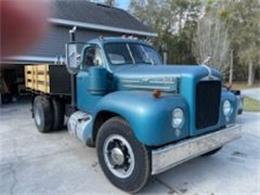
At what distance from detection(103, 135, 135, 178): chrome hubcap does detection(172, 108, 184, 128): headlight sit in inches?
25.6

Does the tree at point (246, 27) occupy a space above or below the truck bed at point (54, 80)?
above

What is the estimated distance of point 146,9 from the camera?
2648 cm

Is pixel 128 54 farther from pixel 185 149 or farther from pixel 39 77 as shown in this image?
pixel 39 77

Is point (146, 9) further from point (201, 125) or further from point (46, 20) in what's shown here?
point (46, 20)

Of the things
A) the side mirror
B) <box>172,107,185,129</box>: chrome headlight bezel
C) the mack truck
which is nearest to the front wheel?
the mack truck

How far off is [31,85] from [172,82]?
5238mm

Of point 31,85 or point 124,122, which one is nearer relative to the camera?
point 124,122

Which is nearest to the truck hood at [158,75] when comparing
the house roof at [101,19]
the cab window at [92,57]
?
the cab window at [92,57]

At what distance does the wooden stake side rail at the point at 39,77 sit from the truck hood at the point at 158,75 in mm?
2346

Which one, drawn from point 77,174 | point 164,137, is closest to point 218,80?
point 164,137

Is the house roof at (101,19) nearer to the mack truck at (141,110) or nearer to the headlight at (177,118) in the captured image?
the mack truck at (141,110)

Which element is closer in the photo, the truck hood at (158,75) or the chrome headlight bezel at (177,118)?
the chrome headlight bezel at (177,118)

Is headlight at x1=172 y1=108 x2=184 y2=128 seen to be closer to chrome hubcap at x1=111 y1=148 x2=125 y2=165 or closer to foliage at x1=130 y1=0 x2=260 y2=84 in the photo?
chrome hubcap at x1=111 y1=148 x2=125 y2=165

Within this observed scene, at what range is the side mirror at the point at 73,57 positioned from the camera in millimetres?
5285
